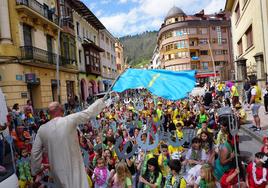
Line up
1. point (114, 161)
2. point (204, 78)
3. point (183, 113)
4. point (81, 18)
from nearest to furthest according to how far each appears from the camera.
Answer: point (114, 161)
point (183, 113)
point (81, 18)
point (204, 78)

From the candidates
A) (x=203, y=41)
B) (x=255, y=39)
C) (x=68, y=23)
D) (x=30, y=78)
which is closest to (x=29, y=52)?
(x=30, y=78)

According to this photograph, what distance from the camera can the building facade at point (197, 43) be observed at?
7100 centimetres

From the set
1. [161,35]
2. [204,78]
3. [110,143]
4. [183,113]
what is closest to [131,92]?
[183,113]

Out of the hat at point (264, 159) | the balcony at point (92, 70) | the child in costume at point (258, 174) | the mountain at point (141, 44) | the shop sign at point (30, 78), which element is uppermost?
the mountain at point (141, 44)

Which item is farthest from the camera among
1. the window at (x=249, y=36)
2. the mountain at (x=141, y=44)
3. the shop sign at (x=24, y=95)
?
the mountain at (x=141, y=44)

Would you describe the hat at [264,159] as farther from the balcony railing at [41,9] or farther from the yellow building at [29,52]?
the balcony railing at [41,9]

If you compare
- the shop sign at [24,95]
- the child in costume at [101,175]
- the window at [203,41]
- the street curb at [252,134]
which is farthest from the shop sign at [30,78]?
the window at [203,41]

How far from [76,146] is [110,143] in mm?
3721

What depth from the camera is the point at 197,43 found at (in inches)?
2842

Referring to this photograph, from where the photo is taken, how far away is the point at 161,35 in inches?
3110

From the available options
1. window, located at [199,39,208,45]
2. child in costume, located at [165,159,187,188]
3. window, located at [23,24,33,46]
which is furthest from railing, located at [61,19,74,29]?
window, located at [199,39,208,45]

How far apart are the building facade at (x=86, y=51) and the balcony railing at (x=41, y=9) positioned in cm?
833

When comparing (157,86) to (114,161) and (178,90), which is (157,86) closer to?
(178,90)

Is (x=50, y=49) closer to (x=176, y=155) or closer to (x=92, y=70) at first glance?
(x=92, y=70)
